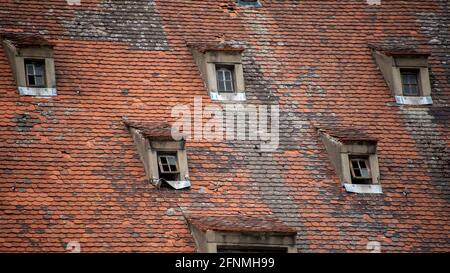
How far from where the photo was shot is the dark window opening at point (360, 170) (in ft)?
194

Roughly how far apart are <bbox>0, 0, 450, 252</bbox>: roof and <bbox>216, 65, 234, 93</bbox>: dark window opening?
612 millimetres

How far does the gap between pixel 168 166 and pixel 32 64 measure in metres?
5.87

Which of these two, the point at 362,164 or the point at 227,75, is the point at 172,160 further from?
the point at 362,164

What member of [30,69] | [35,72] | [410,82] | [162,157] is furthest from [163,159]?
[410,82]

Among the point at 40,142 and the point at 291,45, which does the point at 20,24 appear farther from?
the point at 291,45

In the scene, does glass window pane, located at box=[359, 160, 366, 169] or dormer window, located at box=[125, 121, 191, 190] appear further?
glass window pane, located at box=[359, 160, 366, 169]

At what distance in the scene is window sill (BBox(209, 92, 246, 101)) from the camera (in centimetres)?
6044

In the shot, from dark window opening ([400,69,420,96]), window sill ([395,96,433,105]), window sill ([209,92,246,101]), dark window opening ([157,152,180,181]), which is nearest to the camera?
dark window opening ([157,152,180,181])

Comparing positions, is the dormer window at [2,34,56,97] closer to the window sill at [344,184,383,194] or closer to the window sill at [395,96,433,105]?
the window sill at [344,184,383,194]

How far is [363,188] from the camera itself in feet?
193

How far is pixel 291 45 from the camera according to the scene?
63.3 metres

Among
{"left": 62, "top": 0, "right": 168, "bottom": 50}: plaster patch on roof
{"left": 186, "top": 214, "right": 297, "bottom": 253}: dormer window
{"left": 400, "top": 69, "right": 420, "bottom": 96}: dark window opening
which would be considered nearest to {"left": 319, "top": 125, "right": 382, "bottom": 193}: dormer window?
{"left": 186, "top": 214, "right": 297, "bottom": 253}: dormer window

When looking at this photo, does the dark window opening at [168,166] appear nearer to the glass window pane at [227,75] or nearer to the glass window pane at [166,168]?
the glass window pane at [166,168]
